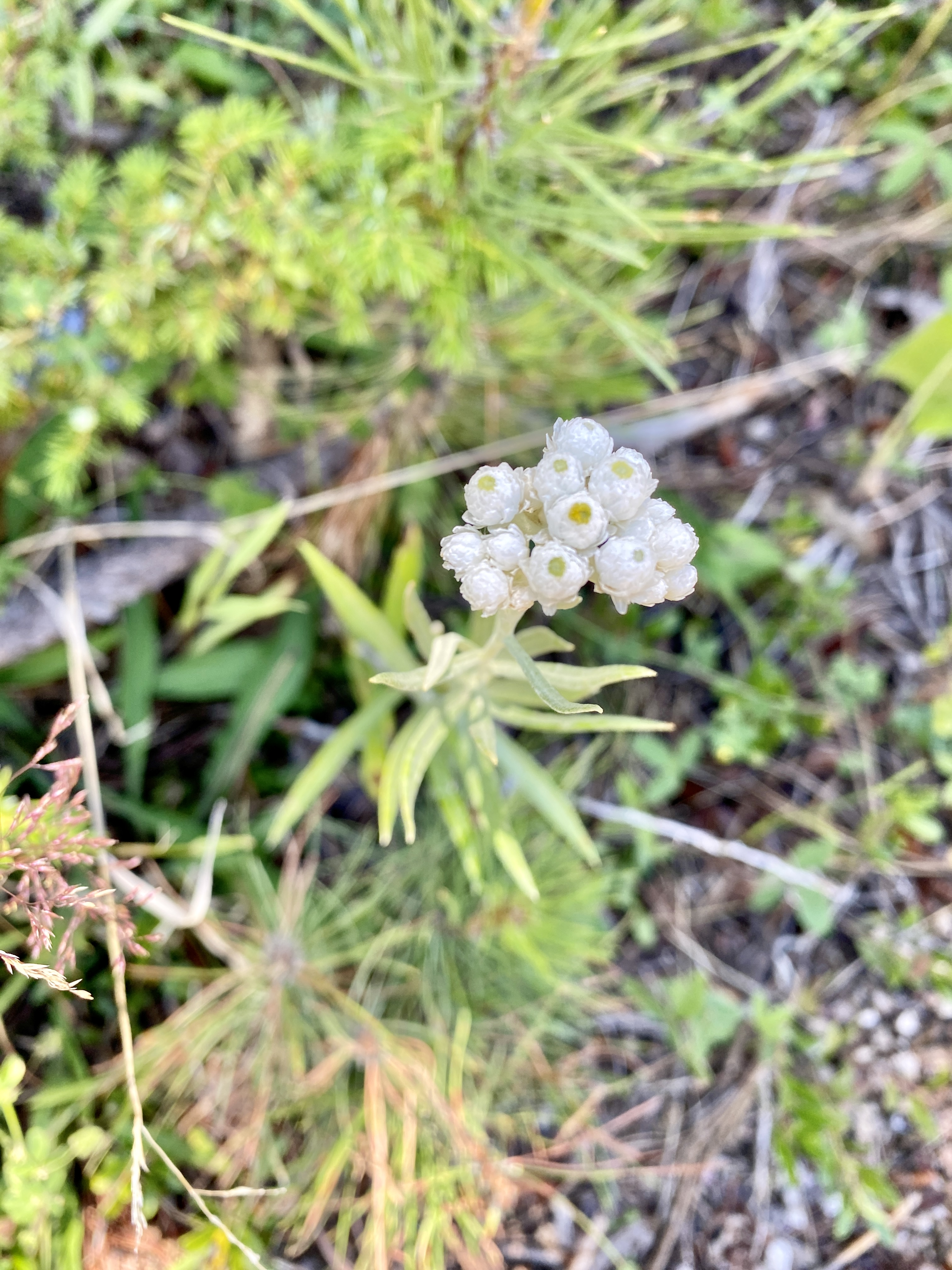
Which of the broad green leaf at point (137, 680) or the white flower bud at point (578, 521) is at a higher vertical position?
the white flower bud at point (578, 521)

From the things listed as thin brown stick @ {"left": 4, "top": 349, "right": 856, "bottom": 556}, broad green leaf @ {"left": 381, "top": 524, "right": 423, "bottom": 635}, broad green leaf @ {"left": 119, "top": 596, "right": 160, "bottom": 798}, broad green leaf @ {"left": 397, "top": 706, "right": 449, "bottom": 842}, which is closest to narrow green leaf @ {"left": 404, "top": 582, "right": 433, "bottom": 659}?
broad green leaf @ {"left": 397, "top": 706, "right": 449, "bottom": 842}

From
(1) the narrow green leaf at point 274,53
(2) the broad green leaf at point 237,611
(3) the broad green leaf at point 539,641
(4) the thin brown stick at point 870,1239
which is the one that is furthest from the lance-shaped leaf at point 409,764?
(4) the thin brown stick at point 870,1239

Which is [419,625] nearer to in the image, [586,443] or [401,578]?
[401,578]

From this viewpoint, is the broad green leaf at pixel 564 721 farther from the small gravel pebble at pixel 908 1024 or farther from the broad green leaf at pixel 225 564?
the small gravel pebble at pixel 908 1024

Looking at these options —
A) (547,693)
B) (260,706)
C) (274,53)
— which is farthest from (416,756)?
(274,53)

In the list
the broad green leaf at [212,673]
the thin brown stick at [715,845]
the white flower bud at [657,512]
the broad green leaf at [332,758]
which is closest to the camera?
the white flower bud at [657,512]

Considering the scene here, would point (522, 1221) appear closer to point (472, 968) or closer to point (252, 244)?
point (472, 968)

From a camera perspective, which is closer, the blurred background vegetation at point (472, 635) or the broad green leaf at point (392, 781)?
the broad green leaf at point (392, 781)

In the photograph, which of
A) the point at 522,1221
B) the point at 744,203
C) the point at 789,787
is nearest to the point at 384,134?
the point at 744,203
